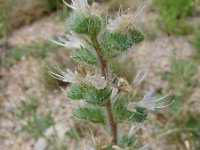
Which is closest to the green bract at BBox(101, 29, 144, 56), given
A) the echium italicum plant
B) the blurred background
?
the echium italicum plant

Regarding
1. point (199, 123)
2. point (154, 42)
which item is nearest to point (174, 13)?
point (154, 42)

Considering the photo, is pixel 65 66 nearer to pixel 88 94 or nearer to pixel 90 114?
pixel 90 114

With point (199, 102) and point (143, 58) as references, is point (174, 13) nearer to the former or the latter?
point (143, 58)

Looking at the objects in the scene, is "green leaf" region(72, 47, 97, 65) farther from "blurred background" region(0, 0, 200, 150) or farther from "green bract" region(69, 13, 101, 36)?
"blurred background" region(0, 0, 200, 150)

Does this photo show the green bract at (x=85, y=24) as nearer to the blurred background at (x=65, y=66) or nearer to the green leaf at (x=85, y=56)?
the green leaf at (x=85, y=56)

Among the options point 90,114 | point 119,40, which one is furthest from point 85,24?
point 90,114
